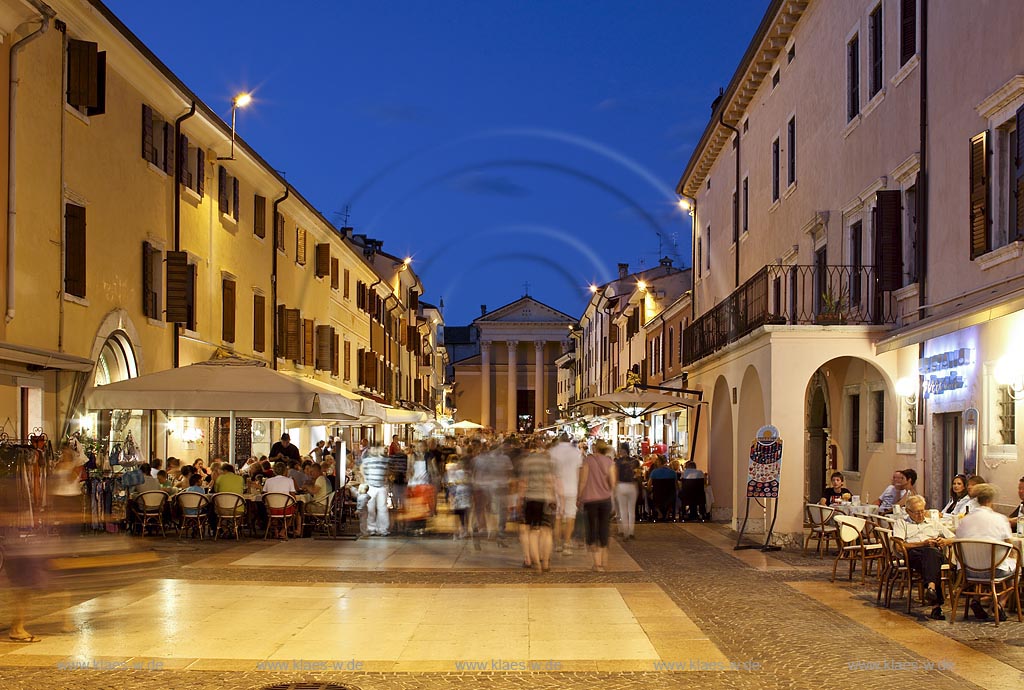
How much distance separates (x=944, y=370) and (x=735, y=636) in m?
6.66

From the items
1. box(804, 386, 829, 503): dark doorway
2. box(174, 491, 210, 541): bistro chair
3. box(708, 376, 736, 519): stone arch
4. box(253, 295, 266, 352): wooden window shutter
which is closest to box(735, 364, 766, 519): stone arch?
box(804, 386, 829, 503): dark doorway

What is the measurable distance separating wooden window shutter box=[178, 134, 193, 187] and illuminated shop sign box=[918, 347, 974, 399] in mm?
14664

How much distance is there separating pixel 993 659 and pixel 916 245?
26.5 ft

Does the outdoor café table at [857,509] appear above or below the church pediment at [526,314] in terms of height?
below

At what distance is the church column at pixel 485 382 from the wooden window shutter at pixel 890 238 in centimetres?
10490

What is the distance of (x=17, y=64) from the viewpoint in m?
15.6

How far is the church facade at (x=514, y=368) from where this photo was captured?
121562mm

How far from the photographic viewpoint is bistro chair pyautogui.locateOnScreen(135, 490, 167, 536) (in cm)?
1789

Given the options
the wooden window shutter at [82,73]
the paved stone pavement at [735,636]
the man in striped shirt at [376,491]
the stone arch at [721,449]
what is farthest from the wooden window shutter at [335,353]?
the paved stone pavement at [735,636]

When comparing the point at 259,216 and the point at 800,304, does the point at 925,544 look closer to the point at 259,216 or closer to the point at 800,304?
the point at 800,304

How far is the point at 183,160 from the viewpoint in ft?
77.2

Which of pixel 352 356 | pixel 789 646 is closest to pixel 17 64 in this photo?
pixel 789 646

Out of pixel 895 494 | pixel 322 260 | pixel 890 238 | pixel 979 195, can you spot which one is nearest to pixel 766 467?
pixel 895 494

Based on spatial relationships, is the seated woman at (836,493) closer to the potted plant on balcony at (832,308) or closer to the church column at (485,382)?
the potted plant on balcony at (832,308)
